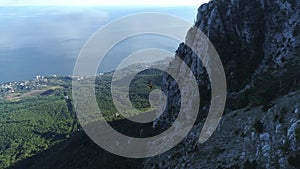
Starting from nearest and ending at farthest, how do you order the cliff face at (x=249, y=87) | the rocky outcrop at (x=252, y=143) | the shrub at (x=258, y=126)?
the rocky outcrop at (x=252, y=143), the cliff face at (x=249, y=87), the shrub at (x=258, y=126)

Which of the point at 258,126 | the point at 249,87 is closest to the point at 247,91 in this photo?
the point at 249,87

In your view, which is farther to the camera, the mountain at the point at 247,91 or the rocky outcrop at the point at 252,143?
the mountain at the point at 247,91

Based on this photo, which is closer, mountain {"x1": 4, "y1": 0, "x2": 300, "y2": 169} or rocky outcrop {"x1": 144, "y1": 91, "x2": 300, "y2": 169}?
rocky outcrop {"x1": 144, "y1": 91, "x2": 300, "y2": 169}

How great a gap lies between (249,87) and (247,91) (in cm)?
148

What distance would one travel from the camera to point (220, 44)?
35.6 meters

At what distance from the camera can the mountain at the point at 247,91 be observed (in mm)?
15727

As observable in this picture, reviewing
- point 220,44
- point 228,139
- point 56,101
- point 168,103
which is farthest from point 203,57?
point 56,101

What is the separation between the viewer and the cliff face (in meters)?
15.7

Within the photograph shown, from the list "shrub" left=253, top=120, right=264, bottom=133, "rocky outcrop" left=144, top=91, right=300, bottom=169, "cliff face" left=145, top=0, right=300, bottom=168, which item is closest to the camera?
"rocky outcrop" left=144, top=91, right=300, bottom=169

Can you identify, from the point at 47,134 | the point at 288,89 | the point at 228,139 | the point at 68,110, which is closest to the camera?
the point at 228,139

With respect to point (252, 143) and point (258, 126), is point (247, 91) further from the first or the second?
point (252, 143)

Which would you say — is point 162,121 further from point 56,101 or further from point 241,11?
point 56,101

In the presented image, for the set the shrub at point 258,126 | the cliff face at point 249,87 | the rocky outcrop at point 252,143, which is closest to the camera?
the rocky outcrop at point 252,143

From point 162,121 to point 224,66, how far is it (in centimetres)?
945
